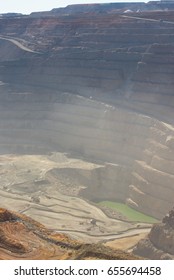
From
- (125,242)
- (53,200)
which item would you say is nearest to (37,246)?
(125,242)

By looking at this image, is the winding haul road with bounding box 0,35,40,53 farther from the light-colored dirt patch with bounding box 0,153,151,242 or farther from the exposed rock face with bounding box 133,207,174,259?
the exposed rock face with bounding box 133,207,174,259

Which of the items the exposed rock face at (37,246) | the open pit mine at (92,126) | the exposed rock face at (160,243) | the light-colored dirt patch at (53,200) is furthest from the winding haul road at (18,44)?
the exposed rock face at (37,246)

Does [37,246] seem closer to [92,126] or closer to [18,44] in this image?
[92,126]

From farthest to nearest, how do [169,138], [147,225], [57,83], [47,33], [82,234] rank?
[47,33] < [57,83] < [169,138] < [147,225] < [82,234]

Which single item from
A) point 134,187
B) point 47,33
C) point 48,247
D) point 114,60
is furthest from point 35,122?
point 48,247

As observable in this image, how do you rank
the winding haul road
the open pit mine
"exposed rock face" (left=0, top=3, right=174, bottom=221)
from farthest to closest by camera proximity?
the winding haul road
"exposed rock face" (left=0, top=3, right=174, bottom=221)
the open pit mine

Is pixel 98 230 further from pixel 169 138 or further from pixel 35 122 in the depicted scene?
pixel 35 122

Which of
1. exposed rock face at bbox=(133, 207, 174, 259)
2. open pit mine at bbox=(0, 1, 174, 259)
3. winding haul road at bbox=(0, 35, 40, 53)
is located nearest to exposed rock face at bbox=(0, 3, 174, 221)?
open pit mine at bbox=(0, 1, 174, 259)

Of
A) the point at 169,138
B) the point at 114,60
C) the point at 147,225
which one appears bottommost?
the point at 147,225
